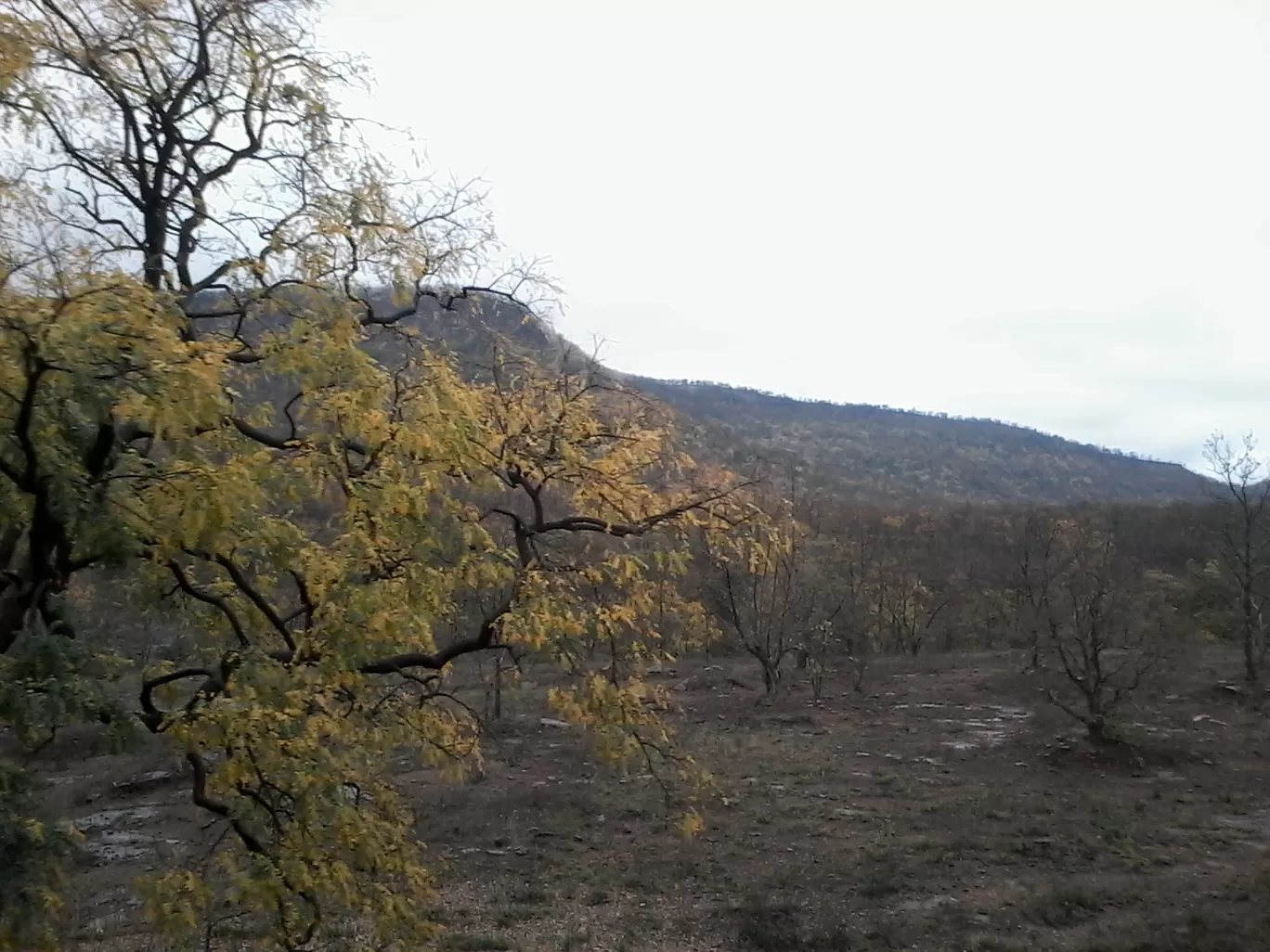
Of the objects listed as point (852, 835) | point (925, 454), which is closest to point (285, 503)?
point (852, 835)

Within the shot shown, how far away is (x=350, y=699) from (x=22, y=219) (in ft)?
9.26

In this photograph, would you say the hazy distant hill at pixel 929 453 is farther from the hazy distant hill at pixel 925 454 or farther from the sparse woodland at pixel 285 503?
Result: the sparse woodland at pixel 285 503

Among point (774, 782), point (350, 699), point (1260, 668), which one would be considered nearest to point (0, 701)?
point (350, 699)

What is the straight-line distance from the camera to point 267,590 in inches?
224

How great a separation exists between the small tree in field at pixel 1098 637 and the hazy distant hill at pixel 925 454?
35.1 meters

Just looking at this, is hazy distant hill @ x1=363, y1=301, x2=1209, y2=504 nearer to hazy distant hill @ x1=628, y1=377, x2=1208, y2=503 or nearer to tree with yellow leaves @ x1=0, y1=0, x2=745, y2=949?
hazy distant hill @ x1=628, y1=377, x2=1208, y2=503

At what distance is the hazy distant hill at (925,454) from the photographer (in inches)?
2997

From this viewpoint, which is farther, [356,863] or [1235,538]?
[1235,538]

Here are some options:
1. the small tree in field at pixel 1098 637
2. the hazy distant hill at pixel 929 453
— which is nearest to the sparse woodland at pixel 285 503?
the small tree in field at pixel 1098 637

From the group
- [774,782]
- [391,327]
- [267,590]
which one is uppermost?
[391,327]

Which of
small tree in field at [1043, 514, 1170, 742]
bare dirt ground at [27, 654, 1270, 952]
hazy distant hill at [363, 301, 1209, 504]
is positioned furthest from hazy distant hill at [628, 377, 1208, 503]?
bare dirt ground at [27, 654, 1270, 952]

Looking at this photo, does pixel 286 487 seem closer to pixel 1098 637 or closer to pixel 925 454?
pixel 1098 637

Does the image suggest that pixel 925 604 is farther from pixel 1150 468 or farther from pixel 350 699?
pixel 1150 468

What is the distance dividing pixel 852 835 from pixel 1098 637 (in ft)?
26.1
